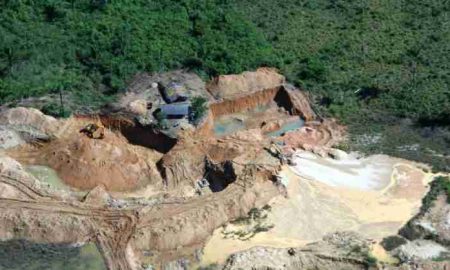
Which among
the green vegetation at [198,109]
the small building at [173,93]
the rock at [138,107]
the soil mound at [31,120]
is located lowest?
the soil mound at [31,120]

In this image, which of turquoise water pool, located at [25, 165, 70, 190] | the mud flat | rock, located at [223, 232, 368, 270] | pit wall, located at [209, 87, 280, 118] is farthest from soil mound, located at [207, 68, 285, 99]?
rock, located at [223, 232, 368, 270]

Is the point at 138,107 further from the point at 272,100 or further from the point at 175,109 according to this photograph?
the point at 272,100

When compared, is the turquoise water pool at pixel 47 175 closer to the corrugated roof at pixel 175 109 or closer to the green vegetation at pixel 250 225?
the corrugated roof at pixel 175 109

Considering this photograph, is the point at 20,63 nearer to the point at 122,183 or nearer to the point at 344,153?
the point at 122,183

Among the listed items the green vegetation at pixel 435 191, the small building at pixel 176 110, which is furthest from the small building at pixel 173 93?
the green vegetation at pixel 435 191

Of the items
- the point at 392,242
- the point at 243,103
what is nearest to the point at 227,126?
the point at 243,103
